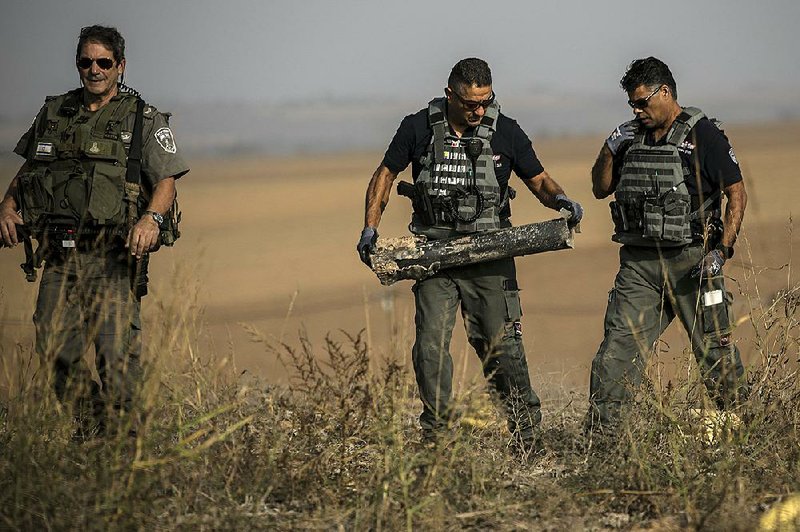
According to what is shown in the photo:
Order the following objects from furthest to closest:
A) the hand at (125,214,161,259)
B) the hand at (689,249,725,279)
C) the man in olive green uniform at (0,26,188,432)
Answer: the hand at (689,249,725,279) → the man in olive green uniform at (0,26,188,432) → the hand at (125,214,161,259)

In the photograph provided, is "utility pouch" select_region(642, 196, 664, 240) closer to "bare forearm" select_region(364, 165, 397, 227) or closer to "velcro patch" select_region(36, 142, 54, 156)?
"bare forearm" select_region(364, 165, 397, 227)

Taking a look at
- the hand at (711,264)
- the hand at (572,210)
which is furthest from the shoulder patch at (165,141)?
the hand at (711,264)

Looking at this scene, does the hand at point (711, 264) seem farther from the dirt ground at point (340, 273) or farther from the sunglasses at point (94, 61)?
the sunglasses at point (94, 61)

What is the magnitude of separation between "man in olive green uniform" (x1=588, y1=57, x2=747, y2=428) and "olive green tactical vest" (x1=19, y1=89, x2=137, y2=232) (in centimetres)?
236

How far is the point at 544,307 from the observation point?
11.9 m

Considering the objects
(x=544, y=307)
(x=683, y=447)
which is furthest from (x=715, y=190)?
(x=544, y=307)

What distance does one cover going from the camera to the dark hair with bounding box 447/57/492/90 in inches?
207

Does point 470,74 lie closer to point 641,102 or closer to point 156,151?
point 641,102

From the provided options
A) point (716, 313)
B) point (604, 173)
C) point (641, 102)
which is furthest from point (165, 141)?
point (716, 313)

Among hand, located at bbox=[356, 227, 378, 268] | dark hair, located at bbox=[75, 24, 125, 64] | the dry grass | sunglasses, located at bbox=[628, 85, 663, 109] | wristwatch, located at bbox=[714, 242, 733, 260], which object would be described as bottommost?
the dry grass

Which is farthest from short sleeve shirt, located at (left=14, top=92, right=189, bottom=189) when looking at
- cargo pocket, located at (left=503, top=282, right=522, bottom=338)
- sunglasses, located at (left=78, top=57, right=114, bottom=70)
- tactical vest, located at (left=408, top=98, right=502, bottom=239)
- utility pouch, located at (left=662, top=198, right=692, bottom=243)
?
utility pouch, located at (left=662, top=198, right=692, bottom=243)

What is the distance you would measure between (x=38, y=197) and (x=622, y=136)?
109 inches

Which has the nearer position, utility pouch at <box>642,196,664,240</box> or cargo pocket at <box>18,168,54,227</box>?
cargo pocket at <box>18,168,54,227</box>

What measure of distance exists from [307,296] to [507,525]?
30.8 ft
